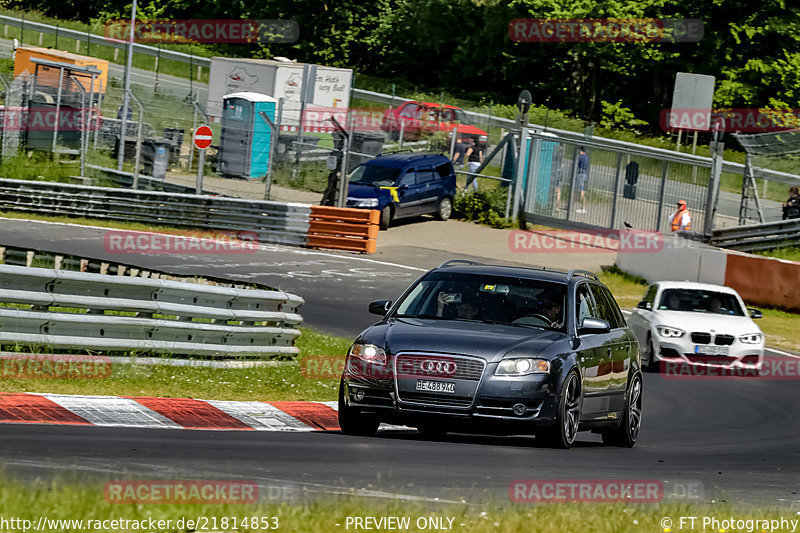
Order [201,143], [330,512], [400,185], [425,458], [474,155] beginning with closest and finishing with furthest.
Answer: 1. [330,512]
2. [425,458]
3. [201,143]
4. [400,185]
5. [474,155]

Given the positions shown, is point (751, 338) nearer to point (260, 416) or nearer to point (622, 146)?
point (260, 416)

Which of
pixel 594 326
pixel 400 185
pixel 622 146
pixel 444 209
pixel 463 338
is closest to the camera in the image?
pixel 463 338

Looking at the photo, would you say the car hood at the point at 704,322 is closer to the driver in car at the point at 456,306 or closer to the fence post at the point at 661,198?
the driver in car at the point at 456,306

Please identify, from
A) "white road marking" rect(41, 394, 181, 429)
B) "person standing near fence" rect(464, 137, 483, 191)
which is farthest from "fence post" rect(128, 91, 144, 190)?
"white road marking" rect(41, 394, 181, 429)

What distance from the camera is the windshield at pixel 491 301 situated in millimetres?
10727

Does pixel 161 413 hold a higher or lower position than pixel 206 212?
higher

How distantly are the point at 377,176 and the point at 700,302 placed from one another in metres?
15.3

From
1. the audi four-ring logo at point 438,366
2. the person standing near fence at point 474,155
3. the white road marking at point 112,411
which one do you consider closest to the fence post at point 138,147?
the person standing near fence at point 474,155

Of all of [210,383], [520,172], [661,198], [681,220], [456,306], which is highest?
[520,172]

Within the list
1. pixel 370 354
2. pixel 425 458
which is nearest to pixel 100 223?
pixel 370 354

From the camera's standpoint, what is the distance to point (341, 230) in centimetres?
3172

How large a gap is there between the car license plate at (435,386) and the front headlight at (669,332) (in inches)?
411

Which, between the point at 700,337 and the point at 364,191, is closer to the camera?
the point at 700,337

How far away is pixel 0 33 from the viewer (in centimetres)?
6750
